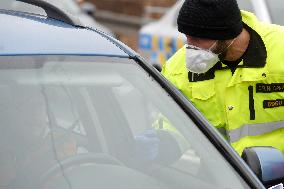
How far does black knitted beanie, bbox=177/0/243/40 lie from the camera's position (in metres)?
3.21

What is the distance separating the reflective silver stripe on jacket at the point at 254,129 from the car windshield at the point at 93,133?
2.19 ft

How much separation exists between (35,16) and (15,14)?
0.08 meters

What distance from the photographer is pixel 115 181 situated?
93.6 inches

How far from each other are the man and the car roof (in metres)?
0.62

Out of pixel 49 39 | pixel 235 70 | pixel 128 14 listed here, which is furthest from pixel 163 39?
pixel 128 14

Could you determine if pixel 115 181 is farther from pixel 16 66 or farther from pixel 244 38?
pixel 244 38

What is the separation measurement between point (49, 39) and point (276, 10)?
11.4 feet

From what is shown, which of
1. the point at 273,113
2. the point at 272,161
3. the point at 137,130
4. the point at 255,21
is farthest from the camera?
the point at 255,21

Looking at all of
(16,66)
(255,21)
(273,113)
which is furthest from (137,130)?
(255,21)

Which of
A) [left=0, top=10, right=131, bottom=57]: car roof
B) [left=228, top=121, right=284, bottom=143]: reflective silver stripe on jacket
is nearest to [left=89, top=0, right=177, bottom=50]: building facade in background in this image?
[left=228, top=121, right=284, bottom=143]: reflective silver stripe on jacket

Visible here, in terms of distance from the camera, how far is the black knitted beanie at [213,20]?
321cm

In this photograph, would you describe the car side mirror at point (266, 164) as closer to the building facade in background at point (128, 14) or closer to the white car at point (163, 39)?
the white car at point (163, 39)

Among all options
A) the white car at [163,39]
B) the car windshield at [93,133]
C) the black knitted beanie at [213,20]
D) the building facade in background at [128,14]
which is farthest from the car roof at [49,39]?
the building facade in background at [128,14]

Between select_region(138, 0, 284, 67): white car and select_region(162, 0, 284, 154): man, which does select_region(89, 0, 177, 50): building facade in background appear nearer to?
select_region(138, 0, 284, 67): white car
